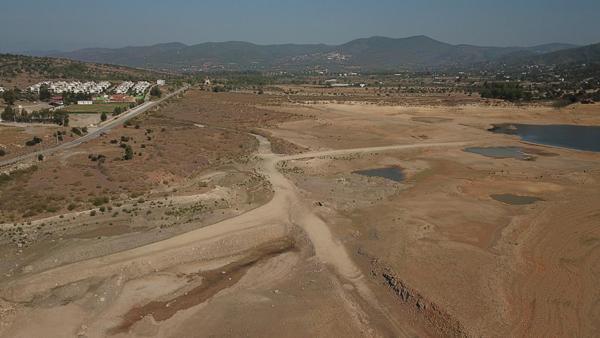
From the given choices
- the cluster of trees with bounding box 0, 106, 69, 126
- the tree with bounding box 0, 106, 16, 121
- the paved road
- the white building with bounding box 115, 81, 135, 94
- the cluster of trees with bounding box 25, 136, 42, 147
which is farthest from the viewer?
the white building with bounding box 115, 81, 135, 94

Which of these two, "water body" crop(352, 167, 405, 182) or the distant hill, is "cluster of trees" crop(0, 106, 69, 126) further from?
the distant hill

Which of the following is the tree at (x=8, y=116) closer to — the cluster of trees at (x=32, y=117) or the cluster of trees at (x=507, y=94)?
the cluster of trees at (x=32, y=117)

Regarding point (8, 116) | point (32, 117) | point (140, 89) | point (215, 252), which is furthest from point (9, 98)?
point (215, 252)

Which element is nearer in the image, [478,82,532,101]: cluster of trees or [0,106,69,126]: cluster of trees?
[0,106,69,126]: cluster of trees

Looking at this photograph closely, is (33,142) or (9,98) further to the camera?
(9,98)

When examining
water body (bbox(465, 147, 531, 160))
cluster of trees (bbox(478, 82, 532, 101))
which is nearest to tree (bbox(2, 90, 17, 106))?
water body (bbox(465, 147, 531, 160))

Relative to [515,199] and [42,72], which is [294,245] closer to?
[515,199]
